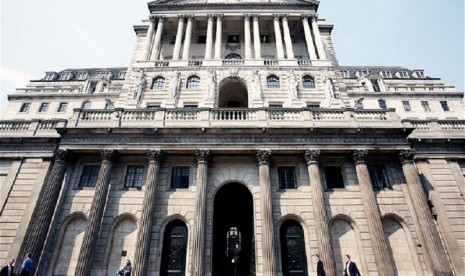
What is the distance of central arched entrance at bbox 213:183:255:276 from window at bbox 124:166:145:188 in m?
5.68

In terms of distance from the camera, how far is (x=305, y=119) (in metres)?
18.9

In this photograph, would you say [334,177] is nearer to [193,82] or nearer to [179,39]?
[193,82]

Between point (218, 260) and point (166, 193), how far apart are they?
19.3 ft

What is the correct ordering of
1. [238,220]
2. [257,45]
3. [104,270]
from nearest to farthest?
[104,270], [238,220], [257,45]

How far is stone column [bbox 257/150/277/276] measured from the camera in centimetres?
1444

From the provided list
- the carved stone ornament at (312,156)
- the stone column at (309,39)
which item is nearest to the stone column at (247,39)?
the stone column at (309,39)

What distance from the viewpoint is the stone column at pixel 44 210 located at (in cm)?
1492

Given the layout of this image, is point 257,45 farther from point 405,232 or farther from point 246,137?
point 405,232

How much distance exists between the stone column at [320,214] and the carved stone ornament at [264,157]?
→ 8.44 ft

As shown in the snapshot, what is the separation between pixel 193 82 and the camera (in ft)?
78.1

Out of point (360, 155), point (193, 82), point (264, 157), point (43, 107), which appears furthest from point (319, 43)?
point (43, 107)

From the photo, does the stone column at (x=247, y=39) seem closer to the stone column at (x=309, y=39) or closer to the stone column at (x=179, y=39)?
the stone column at (x=309, y=39)

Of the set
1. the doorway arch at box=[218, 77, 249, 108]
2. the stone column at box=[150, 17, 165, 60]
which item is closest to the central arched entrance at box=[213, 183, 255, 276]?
the doorway arch at box=[218, 77, 249, 108]

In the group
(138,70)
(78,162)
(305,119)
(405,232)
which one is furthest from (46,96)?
(405,232)
